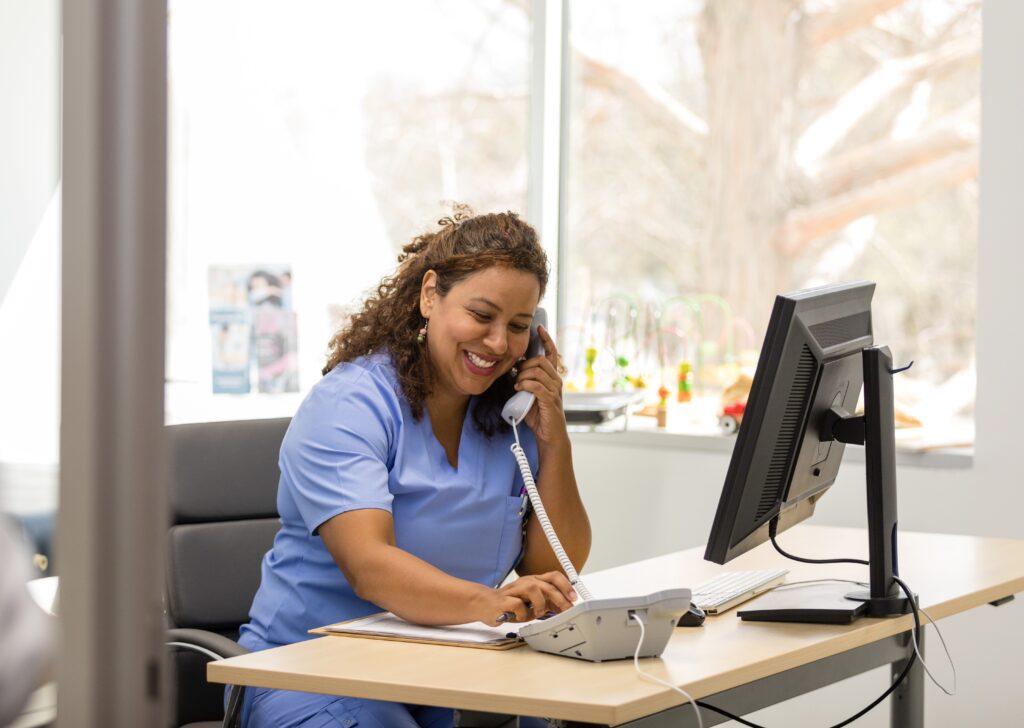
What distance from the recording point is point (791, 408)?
5.40 ft

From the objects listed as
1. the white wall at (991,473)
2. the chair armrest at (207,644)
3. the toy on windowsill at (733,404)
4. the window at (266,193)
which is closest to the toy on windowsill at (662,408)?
the toy on windowsill at (733,404)

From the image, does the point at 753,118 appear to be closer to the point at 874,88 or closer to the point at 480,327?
the point at 874,88

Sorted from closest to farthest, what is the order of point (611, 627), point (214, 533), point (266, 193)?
point (611, 627) < point (214, 533) < point (266, 193)

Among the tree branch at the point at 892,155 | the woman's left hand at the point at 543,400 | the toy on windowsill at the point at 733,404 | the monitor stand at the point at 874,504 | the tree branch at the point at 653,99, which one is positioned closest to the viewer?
the monitor stand at the point at 874,504

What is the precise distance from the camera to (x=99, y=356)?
0.48 m

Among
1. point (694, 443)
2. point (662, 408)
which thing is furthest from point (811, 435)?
point (662, 408)

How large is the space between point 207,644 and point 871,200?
3870 mm

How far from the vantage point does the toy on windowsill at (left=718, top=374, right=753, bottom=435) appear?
321 centimetres

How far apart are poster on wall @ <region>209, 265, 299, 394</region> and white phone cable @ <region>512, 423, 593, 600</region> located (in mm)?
1987

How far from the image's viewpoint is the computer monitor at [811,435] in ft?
5.21

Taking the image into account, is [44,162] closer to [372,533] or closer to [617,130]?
[372,533]

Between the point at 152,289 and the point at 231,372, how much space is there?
11.3 feet

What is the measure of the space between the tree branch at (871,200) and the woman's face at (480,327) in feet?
11.1

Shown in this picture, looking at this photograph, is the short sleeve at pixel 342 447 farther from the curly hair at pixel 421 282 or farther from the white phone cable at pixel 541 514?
the white phone cable at pixel 541 514
